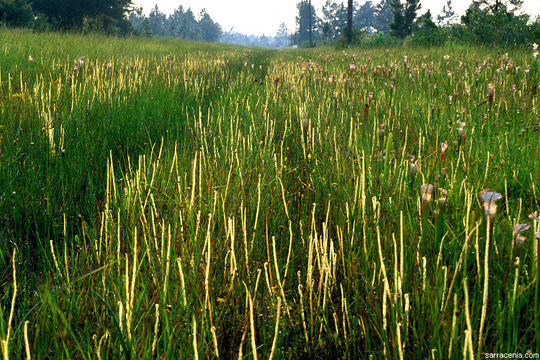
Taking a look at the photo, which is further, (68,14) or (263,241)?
(68,14)

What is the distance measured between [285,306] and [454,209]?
0.96m

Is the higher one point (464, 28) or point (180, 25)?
point (180, 25)

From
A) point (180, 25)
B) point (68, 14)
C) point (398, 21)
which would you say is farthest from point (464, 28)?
point (180, 25)

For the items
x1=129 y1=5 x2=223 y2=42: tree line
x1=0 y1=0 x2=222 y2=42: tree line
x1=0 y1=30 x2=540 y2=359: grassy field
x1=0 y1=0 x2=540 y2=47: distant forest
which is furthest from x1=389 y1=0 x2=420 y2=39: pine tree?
x1=129 y1=5 x2=223 y2=42: tree line

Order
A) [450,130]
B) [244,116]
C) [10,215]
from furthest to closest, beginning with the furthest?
[244,116], [450,130], [10,215]

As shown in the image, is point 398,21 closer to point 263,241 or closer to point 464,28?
point 464,28

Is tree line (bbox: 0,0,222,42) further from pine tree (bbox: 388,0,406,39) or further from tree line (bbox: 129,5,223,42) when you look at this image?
tree line (bbox: 129,5,223,42)

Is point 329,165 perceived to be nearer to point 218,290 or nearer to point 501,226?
point 501,226

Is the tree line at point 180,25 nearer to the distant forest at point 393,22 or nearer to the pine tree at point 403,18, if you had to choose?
the distant forest at point 393,22

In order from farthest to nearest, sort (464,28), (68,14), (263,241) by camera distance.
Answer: (68,14)
(464,28)
(263,241)

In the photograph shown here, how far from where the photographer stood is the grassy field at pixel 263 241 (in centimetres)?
110

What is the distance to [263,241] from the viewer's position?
69.9 inches

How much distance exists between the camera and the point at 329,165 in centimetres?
236

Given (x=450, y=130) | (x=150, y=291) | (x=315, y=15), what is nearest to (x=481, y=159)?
(x=450, y=130)
